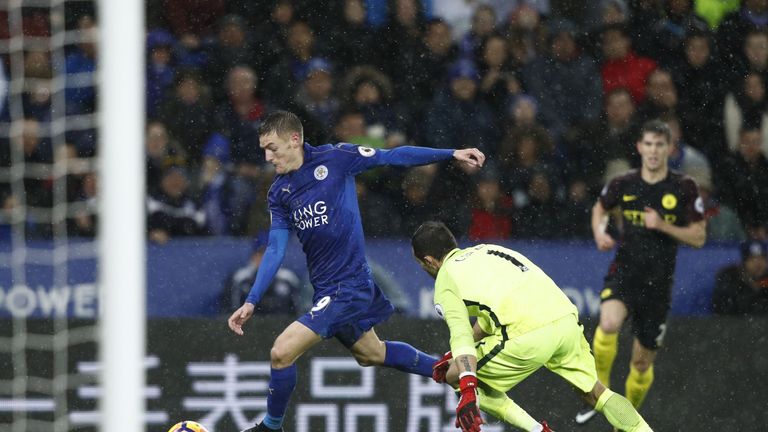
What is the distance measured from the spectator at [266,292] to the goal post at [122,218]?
528 cm

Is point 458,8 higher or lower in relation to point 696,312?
higher

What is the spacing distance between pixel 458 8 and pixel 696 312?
2871mm

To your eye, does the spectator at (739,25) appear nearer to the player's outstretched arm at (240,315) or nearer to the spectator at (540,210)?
the spectator at (540,210)

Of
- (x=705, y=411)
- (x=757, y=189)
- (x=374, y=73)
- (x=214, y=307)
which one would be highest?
(x=374, y=73)

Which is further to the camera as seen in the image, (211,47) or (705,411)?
(211,47)

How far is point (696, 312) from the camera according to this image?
9.86 m

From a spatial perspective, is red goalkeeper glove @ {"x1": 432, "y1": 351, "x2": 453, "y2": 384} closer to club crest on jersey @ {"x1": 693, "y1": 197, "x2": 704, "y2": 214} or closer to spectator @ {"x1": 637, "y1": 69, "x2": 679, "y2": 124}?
club crest on jersey @ {"x1": 693, "y1": 197, "x2": 704, "y2": 214}

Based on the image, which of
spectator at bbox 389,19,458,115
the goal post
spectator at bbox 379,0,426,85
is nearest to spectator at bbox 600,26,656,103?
spectator at bbox 389,19,458,115

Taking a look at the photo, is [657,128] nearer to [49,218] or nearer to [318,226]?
[318,226]

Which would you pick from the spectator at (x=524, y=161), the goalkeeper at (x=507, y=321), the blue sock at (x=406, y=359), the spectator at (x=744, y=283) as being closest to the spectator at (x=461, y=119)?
the spectator at (x=524, y=161)

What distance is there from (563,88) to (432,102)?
3.14ft

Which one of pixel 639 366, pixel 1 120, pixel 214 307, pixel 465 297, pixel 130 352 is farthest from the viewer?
pixel 1 120

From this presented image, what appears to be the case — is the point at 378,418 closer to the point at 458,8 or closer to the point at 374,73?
the point at 374,73

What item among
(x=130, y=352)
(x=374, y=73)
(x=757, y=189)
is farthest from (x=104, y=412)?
(x=757, y=189)
